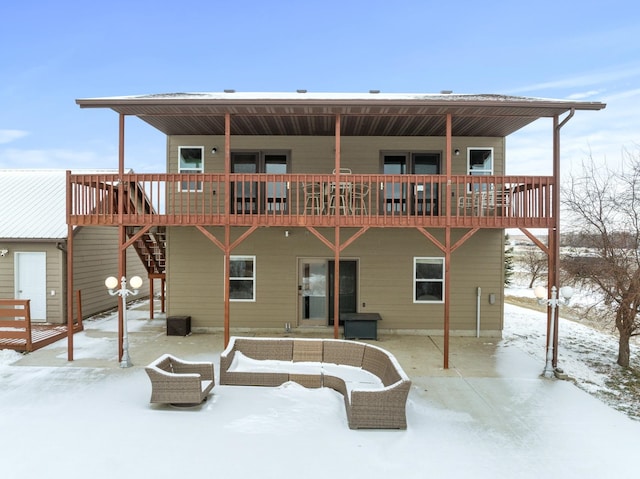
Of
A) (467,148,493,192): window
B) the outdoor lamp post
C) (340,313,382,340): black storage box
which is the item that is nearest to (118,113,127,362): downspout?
(340,313,382,340): black storage box

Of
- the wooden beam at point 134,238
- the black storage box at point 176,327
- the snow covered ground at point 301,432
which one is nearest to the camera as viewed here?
the snow covered ground at point 301,432

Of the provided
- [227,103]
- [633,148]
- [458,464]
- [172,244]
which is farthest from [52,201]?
[633,148]

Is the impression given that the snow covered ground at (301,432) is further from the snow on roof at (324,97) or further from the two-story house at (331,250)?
the snow on roof at (324,97)

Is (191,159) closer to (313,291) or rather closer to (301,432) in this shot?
(313,291)

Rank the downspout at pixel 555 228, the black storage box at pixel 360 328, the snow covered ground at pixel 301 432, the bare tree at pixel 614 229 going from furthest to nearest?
the black storage box at pixel 360 328 < the bare tree at pixel 614 229 < the downspout at pixel 555 228 < the snow covered ground at pixel 301 432

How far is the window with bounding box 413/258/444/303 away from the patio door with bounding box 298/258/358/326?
64.5 inches

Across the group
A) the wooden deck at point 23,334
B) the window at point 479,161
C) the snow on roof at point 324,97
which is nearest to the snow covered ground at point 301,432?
the wooden deck at point 23,334

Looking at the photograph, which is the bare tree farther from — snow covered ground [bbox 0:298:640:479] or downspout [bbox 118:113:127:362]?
downspout [bbox 118:113:127:362]

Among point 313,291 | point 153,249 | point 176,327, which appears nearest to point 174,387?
point 176,327

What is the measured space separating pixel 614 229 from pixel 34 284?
14914mm

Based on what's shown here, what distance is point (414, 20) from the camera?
29.3m

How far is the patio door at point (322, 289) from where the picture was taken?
11203 millimetres

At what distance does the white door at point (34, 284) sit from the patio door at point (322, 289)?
722 centimetres

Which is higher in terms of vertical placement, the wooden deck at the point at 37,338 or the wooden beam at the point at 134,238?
the wooden beam at the point at 134,238
